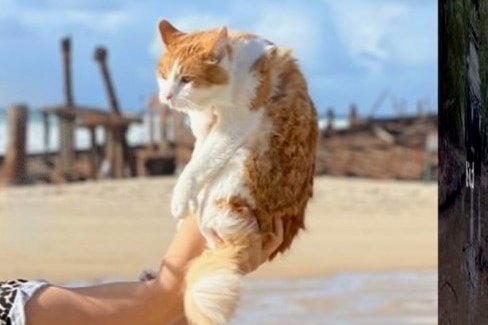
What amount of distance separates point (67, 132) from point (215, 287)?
24.3 metres

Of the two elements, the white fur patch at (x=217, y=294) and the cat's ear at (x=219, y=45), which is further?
the cat's ear at (x=219, y=45)

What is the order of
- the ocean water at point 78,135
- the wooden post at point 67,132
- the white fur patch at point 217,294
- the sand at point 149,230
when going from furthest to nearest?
the ocean water at point 78,135 → the wooden post at point 67,132 → the sand at point 149,230 → the white fur patch at point 217,294

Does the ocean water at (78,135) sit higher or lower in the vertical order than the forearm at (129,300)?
lower

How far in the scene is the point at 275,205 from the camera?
95.0 inches

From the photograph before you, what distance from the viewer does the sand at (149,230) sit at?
1357cm

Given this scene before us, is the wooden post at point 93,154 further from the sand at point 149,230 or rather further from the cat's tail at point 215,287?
the cat's tail at point 215,287

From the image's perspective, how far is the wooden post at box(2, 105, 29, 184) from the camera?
23.4m

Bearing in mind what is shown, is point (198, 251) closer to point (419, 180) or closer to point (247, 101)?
point (247, 101)

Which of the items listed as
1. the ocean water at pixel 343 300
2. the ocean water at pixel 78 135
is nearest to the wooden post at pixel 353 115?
the ocean water at pixel 78 135

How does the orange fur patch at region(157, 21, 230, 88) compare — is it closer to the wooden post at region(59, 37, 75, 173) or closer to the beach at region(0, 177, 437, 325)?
the beach at region(0, 177, 437, 325)

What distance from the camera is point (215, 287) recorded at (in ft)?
7.55

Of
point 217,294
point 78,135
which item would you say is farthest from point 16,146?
point 217,294

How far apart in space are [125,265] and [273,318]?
181 inches

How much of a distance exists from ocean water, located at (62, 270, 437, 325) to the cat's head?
5.95 meters
